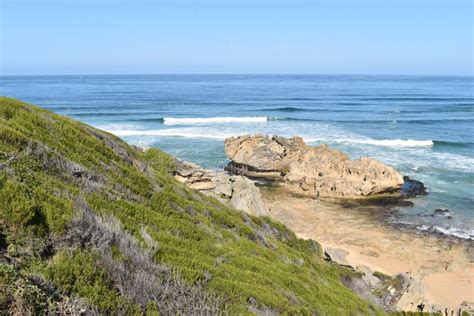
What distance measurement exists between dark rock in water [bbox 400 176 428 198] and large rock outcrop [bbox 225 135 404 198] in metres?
0.59

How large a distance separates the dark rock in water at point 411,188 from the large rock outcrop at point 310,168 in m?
0.59

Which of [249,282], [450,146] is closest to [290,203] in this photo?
[249,282]

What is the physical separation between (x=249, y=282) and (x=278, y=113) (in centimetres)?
5364

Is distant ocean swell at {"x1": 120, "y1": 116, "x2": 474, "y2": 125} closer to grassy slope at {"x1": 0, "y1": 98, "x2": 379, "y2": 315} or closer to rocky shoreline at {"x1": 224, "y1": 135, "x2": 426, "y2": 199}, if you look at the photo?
rocky shoreline at {"x1": 224, "y1": 135, "x2": 426, "y2": 199}

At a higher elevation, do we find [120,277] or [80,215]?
[80,215]

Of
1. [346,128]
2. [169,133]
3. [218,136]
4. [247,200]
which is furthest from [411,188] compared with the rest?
[169,133]

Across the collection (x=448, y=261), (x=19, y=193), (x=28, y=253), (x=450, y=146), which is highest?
(x=19, y=193)

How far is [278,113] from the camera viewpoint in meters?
59.0

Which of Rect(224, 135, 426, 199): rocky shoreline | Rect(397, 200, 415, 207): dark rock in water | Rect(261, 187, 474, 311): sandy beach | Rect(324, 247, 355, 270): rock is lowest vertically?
Rect(261, 187, 474, 311): sandy beach

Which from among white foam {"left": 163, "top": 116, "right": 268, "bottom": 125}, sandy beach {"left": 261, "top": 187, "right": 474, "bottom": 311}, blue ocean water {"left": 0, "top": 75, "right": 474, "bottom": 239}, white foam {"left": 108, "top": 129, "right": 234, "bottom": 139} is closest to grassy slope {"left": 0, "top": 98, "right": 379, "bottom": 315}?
sandy beach {"left": 261, "top": 187, "right": 474, "bottom": 311}

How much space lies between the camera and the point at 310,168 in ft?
90.6

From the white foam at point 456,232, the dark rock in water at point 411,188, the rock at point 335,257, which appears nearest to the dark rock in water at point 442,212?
the white foam at point 456,232

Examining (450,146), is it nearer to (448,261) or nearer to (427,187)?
(427,187)

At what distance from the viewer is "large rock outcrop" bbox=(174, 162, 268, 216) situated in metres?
16.1
